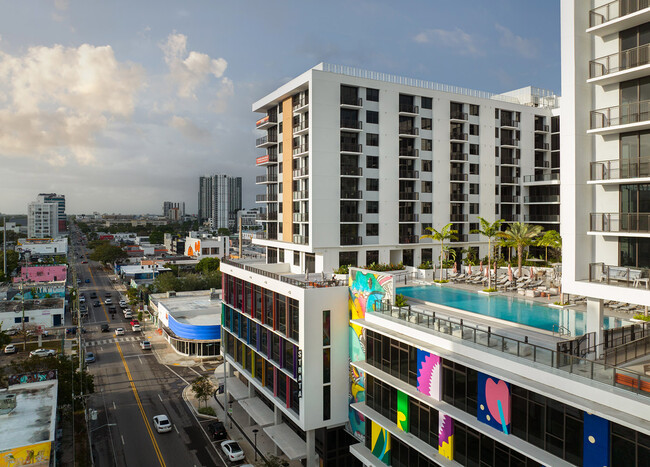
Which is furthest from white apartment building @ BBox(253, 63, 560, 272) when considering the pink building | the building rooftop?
the pink building

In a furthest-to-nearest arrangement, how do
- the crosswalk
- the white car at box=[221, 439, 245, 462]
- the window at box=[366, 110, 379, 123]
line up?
the crosswalk < the window at box=[366, 110, 379, 123] < the white car at box=[221, 439, 245, 462]

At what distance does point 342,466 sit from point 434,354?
14.0 m

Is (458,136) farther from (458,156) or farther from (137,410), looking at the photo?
(137,410)

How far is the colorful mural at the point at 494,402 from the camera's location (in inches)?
699

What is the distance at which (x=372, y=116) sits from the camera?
4325 centimetres

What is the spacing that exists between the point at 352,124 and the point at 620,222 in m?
27.3

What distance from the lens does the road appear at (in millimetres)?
34969

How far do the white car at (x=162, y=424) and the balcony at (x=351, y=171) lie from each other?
27163 mm

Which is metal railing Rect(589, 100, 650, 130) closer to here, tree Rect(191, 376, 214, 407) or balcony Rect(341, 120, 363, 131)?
balcony Rect(341, 120, 363, 131)

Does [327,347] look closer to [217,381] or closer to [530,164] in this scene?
[217,381]

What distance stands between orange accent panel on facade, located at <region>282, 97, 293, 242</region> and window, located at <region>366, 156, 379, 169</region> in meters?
7.70

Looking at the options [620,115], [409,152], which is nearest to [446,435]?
[620,115]

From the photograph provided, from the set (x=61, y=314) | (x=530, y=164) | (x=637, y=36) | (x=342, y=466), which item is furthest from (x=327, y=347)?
(x=61, y=314)

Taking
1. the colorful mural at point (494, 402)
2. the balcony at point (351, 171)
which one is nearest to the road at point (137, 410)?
the colorful mural at point (494, 402)
